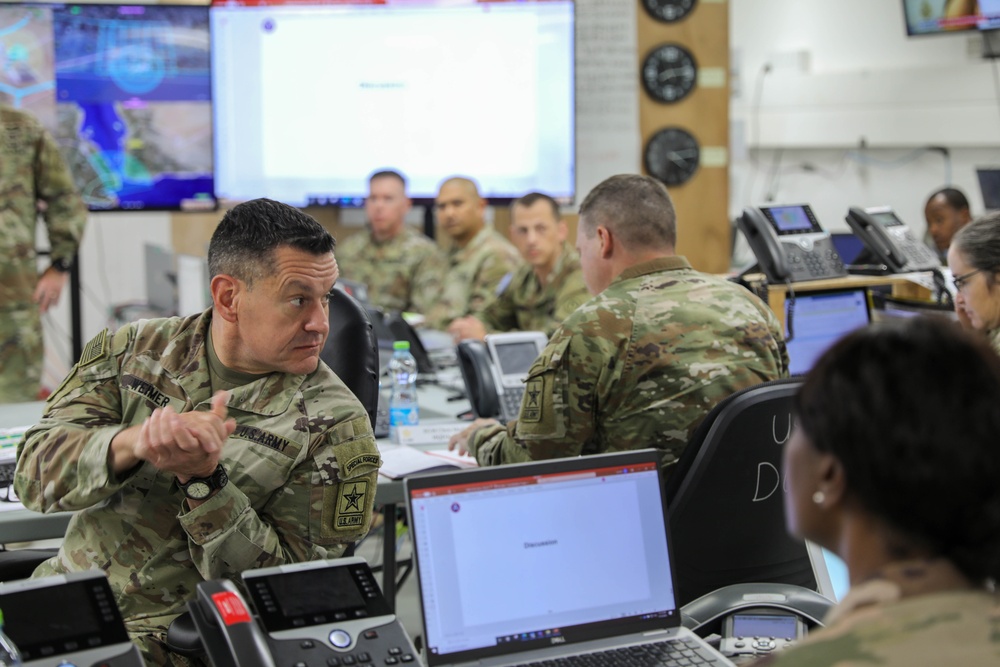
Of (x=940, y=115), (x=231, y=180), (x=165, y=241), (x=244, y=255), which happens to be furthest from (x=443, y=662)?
(x=940, y=115)

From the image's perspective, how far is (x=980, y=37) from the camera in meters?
6.70

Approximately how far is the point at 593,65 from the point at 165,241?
2.74 meters

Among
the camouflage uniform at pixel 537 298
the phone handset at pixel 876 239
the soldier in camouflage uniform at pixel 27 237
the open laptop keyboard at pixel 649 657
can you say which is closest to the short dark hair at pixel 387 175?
the camouflage uniform at pixel 537 298

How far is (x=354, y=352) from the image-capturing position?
2.09 m

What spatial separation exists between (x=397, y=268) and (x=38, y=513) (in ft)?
11.2

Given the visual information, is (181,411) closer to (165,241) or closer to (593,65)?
(593,65)

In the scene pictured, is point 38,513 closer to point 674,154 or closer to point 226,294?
point 226,294

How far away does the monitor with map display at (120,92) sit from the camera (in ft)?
16.8

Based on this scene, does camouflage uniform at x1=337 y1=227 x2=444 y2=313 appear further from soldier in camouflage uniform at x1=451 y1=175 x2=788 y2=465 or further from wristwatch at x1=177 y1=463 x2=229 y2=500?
wristwatch at x1=177 y1=463 x2=229 y2=500

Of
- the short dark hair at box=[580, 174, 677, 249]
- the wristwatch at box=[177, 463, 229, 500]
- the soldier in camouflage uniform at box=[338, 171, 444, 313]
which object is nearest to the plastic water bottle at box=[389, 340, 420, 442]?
the short dark hair at box=[580, 174, 677, 249]

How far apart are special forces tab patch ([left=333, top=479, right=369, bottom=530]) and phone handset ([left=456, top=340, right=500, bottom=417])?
47.5 inches

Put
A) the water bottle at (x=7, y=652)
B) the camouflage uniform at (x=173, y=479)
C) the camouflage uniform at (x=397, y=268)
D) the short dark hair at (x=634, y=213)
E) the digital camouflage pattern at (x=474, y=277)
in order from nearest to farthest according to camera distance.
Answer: the water bottle at (x=7, y=652)
the camouflage uniform at (x=173, y=479)
the short dark hair at (x=634, y=213)
the digital camouflage pattern at (x=474, y=277)
the camouflage uniform at (x=397, y=268)

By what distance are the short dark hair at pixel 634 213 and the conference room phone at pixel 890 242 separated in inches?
47.7

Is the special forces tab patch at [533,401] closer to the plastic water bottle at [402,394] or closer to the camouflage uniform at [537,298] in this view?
the plastic water bottle at [402,394]
